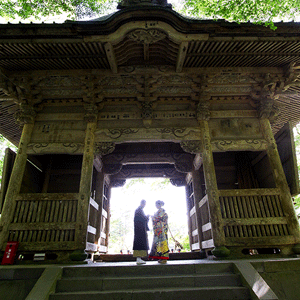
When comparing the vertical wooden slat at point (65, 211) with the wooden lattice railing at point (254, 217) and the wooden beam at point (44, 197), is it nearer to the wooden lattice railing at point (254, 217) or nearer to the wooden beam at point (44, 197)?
the wooden beam at point (44, 197)

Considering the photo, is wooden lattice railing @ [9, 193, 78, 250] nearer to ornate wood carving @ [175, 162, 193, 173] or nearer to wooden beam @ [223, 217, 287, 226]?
wooden beam @ [223, 217, 287, 226]

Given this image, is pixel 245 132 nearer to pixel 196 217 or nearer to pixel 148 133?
pixel 148 133

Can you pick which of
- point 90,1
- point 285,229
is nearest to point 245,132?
point 285,229

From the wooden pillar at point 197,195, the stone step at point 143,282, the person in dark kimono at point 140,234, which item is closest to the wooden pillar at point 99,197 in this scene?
the person in dark kimono at point 140,234

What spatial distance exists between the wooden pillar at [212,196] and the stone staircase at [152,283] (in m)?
1.48

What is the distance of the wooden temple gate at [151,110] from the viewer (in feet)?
18.9

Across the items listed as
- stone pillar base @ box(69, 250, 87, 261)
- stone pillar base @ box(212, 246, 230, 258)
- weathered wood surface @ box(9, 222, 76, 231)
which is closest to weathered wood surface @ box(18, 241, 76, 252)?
stone pillar base @ box(69, 250, 87, 261)

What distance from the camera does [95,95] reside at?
720cm

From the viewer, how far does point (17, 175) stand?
20.9ft

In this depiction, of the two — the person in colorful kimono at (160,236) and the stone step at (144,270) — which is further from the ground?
the person in colorful kimono at (160,236)

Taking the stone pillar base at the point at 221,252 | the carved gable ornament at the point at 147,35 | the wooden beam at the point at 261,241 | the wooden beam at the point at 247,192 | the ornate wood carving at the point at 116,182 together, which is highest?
the carved gable ornament at the point at 147,35

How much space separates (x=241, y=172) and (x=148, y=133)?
4.13 metres

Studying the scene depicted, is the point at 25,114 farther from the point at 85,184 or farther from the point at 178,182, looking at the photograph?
the point at 178,182

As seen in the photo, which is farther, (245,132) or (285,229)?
(245,132)
